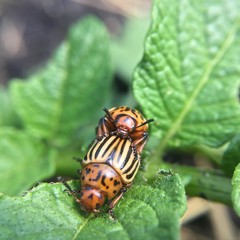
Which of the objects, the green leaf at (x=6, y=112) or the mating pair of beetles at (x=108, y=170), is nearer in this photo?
the mating pair of beetles at (x=108, y=170)

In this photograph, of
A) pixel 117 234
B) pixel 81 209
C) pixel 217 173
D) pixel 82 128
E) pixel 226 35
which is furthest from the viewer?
pixel 82 128

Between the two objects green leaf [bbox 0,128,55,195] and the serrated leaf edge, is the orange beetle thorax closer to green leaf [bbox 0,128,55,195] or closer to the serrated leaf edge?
the serrated leaf edge

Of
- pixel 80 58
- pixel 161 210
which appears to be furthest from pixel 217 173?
pixel 80 58

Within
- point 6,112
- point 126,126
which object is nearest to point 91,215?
point 126,126

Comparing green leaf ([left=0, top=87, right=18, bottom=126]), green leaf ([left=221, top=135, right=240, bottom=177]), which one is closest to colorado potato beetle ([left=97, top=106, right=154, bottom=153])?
green leaf ([left=221, top=135, right=240, bottom=177])

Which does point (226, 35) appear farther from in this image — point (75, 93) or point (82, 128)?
point (82, 128)

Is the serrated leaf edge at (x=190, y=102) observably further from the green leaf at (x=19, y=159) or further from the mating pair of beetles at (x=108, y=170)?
the green leaf at (x=19, y=159)

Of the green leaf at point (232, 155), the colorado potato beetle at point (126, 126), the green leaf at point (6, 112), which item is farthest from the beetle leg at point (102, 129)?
the green leaf at point (6, 112)

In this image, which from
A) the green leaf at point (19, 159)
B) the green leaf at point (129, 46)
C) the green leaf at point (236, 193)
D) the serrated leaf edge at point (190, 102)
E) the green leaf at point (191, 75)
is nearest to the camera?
the green leaf at point (236, 193)
